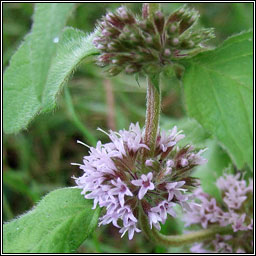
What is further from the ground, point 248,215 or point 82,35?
point 82,35

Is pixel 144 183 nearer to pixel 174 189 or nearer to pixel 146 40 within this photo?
pixel 174 189

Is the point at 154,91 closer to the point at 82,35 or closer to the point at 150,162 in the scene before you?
the point at 150,162

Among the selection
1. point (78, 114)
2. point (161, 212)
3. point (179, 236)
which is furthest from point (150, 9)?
point (78, 114)

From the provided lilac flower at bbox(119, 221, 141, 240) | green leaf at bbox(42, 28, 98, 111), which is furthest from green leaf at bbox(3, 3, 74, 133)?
lilac flower at bbox(119, 221, 141, 240)

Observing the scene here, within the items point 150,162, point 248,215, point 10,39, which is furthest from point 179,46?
point 10,39

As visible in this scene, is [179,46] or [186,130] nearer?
[179,46]

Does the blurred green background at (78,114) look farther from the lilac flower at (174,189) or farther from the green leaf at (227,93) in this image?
the green leaf at (227,93)
